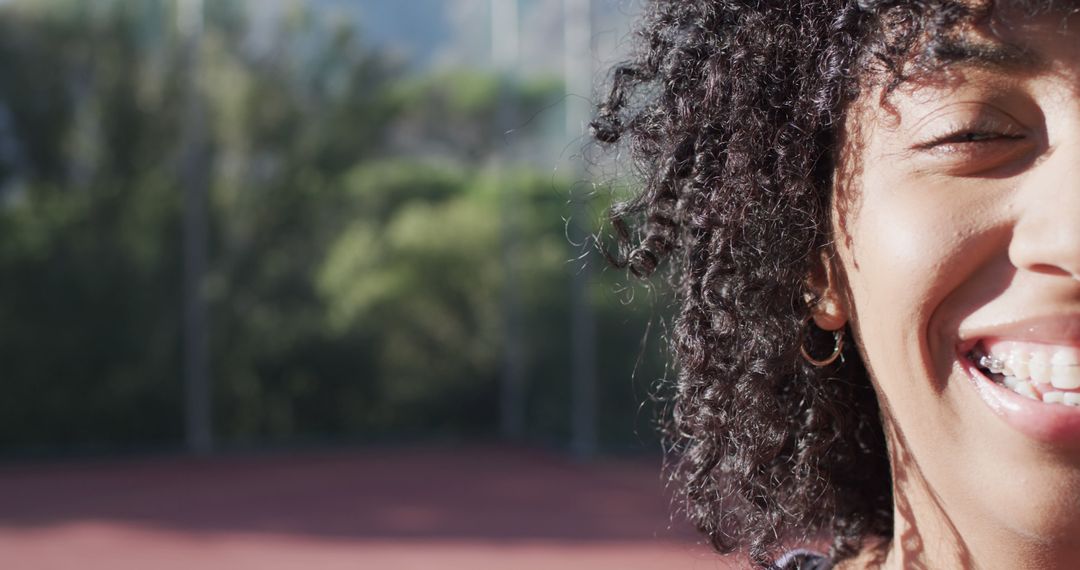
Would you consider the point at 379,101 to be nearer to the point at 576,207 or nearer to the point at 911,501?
the point at 576,207

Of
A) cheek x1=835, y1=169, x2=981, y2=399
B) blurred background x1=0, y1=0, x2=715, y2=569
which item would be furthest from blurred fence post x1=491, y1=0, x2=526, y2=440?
cheek x1=835, y1=169, x2=981, y2=399

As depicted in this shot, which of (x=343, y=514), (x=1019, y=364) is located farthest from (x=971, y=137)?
(x=343, y=514)

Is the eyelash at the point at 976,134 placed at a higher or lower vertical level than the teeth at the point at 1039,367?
higher

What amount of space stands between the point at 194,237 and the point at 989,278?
8.89 metres

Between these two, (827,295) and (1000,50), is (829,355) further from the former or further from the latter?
(1000,50)

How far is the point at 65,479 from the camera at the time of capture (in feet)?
28.1

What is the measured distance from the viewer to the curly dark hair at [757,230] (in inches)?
55.8

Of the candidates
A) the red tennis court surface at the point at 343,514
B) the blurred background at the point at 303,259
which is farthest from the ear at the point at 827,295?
the blurred background at the point at 303,259

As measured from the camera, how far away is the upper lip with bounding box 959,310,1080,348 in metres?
1.09

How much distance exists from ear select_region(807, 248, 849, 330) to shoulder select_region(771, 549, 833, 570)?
407 millimetres

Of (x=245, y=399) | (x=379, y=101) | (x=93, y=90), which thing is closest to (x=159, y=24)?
(x=93, y=90)

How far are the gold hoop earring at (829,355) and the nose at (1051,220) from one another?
1.34 ft

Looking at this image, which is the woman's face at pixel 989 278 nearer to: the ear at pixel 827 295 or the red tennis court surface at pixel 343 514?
the ear at pixel 827 295

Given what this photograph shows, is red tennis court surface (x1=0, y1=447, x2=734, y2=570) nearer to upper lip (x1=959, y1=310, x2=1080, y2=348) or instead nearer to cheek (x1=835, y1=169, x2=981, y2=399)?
cheek (x1=835, y1=169, x2=981, y2=399)
